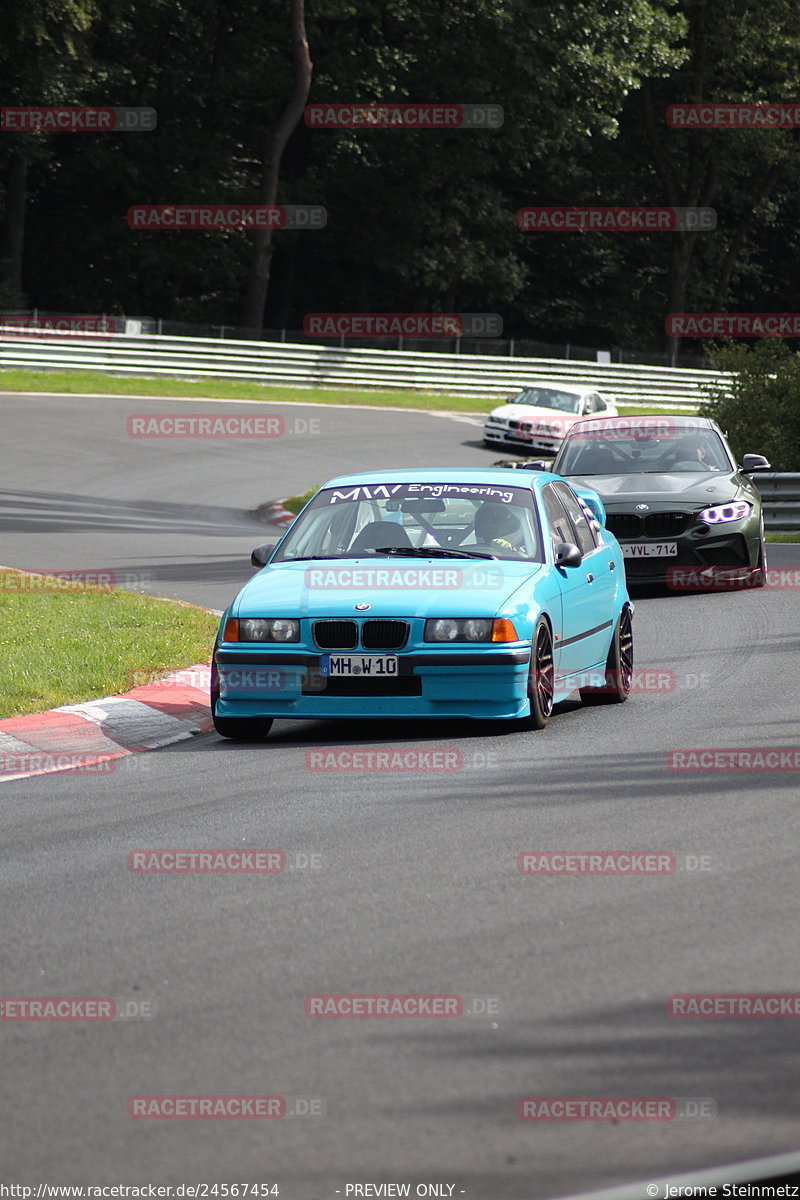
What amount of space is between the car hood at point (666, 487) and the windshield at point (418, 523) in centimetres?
582

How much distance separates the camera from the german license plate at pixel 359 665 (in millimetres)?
9188

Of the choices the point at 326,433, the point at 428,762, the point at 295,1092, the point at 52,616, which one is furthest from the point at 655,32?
the point at 295,1092

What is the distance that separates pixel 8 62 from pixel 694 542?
37.9 m

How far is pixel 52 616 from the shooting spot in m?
13.1
